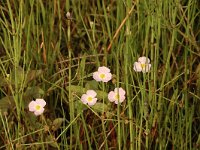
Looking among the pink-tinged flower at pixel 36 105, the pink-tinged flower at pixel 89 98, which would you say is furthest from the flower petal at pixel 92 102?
the pink-tinged flower at pixel 36 105

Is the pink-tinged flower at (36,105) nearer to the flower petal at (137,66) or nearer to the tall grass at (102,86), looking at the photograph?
the tall grass at (102,86)

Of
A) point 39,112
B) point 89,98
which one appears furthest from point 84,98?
point 39,112

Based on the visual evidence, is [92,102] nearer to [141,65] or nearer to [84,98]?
[84,98]

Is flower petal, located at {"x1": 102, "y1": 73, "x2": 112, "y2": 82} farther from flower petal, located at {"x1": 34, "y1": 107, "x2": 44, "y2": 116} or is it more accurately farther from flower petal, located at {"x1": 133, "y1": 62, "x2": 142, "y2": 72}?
flower petal, located at {"x1": 34, "y1": 107, "x2": 44, "y2": 116}

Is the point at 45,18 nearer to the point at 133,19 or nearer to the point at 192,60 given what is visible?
the point at 133,19

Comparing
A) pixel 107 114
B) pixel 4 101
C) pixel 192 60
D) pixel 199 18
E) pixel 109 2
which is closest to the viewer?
pixel 107 114

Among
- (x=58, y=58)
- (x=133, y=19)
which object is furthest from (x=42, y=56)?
(x=133, y=19)
